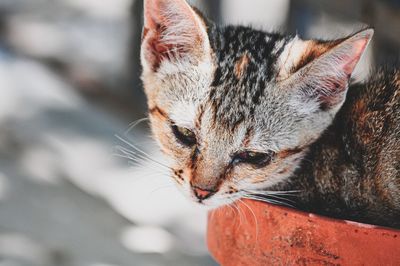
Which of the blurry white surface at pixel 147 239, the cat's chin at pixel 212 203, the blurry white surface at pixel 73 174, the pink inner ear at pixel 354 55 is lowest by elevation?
the blurry white surface at pixel 73 174

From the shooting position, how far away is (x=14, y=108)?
3.92m

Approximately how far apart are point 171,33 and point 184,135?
321 millimetres

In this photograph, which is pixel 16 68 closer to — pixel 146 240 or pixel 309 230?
pixel 146 240

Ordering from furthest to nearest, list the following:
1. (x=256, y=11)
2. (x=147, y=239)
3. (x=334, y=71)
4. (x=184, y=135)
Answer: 1. (x=256, y=11)
2. (x=147, y=239)
3. (x=184, y=135)
4. (x=334, y=71)

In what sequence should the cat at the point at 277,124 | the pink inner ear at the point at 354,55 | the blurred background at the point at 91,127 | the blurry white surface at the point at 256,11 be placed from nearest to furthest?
the pink inner ear at the point at 354,55 < the cat at the point at 277,124 < the blurred background at the point at 91,127 < the blurry white surface at the point at 256,11

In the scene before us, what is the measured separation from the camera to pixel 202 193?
5.95 ft

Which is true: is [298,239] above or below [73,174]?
above

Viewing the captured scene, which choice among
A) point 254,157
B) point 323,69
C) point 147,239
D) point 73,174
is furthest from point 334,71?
point 73,174

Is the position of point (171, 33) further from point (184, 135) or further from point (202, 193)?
point (202, 193)

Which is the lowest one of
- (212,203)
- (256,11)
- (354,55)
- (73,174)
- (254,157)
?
(73,174)

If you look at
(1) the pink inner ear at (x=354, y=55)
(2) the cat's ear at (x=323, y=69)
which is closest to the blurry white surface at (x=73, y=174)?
(2) the cat's ear at (x=323, y=69)

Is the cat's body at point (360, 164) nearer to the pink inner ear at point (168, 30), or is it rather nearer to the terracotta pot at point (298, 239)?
the terracotta pot at point (298, 239)

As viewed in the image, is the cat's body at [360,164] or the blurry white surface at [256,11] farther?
the blurry white surface at [256,11]

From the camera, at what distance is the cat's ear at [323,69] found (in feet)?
5.53
